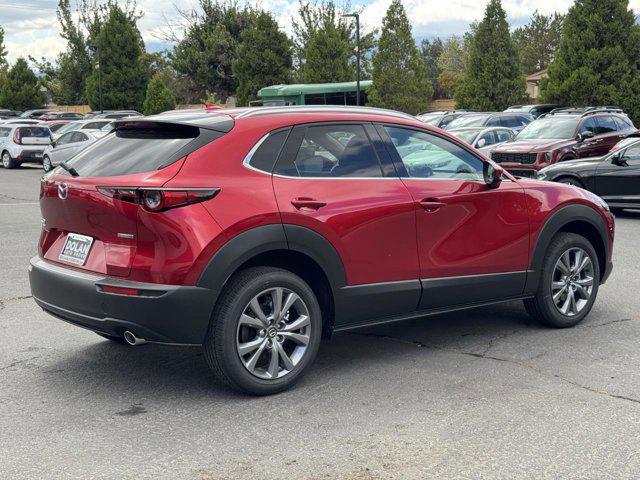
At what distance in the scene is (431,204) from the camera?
595 centimetres

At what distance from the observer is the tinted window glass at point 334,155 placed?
5512 mm

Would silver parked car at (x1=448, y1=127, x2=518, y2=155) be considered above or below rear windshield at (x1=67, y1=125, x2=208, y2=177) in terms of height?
below

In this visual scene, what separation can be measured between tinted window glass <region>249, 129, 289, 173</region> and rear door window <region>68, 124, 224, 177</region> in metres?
0.26

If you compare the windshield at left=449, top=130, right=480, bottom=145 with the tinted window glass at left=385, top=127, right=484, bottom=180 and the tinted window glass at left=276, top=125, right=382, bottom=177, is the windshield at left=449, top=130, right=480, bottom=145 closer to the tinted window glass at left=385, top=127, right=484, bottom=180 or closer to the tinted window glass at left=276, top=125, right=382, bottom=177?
the tinted window glass at left=385, top=127, right=484, bottom=180

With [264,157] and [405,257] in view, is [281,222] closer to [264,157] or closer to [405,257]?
[264,157]

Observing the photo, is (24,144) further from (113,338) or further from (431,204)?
(431,204)

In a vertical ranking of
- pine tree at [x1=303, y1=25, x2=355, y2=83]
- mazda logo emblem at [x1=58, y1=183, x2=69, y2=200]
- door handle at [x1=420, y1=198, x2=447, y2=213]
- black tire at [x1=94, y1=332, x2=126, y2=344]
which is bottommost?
black tire at [x1=94, y1=332, x2=126, y2=344]

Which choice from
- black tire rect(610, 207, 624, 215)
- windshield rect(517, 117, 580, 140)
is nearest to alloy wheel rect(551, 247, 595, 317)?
black tire rect(610, 207, 624, 215)

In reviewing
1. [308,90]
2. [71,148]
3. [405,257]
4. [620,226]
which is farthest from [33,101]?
[405,257]

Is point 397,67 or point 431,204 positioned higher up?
point 397,67

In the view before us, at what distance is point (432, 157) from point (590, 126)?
1533cm

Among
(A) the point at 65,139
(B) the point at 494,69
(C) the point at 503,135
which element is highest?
(B) the point at 494,69

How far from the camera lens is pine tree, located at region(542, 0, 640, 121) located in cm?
3684

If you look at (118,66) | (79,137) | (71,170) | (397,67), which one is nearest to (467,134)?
(79,137)
